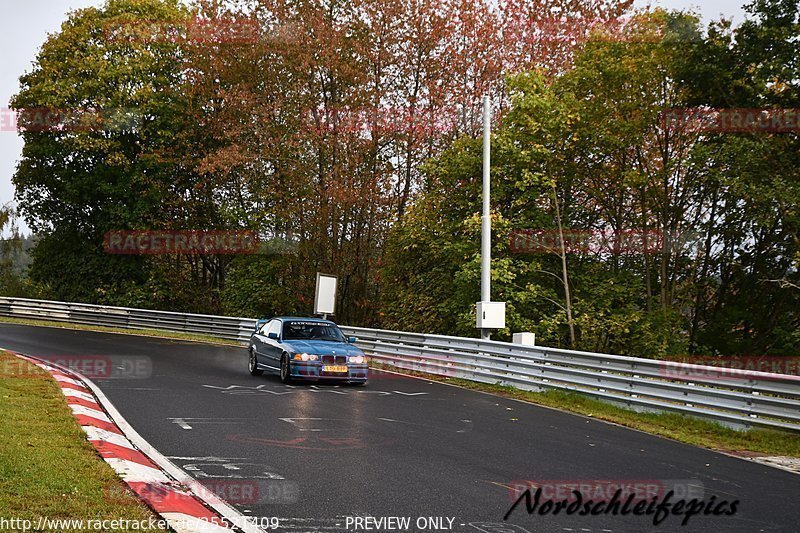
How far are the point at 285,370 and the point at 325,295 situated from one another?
8.97 m

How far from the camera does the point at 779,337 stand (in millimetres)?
29391

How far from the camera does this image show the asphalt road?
675 cm

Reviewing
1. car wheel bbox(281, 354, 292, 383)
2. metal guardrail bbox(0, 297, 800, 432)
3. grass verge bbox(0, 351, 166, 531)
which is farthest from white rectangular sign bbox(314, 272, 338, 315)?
grass verge bbox(0, 351, 166, 531)

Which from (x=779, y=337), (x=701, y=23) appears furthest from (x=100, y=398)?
(x=779, y=337)

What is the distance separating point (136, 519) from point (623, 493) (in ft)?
14.4

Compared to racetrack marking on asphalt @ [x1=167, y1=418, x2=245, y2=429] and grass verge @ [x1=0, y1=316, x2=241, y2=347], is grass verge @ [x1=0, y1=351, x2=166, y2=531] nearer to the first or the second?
racetrack marking on asphalt @ [x1=167, y1=418, x2=245, y2=429]

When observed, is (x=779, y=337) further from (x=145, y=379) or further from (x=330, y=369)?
(x=145, y=379)

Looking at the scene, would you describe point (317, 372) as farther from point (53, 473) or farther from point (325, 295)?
point (53, 473)

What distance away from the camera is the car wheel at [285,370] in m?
17.5

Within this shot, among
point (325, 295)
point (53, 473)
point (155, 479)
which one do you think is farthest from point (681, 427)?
point (325, 295)

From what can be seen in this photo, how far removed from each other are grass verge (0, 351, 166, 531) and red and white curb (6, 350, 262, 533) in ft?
0.45

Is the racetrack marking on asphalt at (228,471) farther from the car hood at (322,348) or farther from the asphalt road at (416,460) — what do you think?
the car hood at (322,348)

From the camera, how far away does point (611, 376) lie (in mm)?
15438

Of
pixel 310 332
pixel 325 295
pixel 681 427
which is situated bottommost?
pixel 681 427
